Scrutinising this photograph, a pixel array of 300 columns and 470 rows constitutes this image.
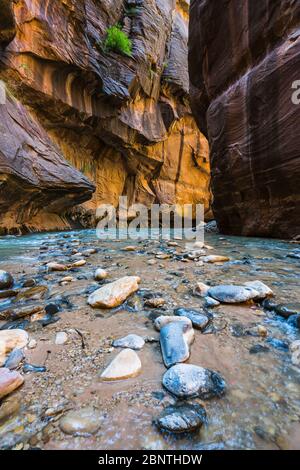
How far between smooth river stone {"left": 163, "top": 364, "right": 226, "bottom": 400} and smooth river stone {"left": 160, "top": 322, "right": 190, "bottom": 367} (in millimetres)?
62

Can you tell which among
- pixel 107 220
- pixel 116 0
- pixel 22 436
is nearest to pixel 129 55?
pixel 116 0

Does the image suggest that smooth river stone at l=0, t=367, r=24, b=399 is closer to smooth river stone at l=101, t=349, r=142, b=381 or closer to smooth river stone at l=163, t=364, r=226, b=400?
smooth river stone at l=101, t=349, r=142, b=381

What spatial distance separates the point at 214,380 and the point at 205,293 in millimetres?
753

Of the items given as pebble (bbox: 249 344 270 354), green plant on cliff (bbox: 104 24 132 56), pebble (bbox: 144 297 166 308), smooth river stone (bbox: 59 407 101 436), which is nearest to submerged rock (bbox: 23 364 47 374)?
smooth river stone (bbox: 59 407 101 436)

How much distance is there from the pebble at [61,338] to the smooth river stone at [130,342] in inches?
8.9

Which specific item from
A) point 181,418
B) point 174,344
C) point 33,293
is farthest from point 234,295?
point 33,293

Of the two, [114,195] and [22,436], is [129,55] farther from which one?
[22,436]

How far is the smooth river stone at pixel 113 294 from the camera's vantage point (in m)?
1.27

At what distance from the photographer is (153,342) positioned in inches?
35.8

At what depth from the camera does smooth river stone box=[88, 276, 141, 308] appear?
1.27 meters

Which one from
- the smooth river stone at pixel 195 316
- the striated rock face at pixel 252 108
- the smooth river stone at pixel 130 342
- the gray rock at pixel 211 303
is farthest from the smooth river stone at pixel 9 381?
the striated rock face at pixel 252 108

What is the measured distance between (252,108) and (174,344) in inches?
206

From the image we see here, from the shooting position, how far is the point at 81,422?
546mm

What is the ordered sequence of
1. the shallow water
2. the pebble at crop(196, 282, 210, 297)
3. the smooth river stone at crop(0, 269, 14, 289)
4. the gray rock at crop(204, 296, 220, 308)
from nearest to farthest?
1. the shallow water
2. the gray rock at crop(204, 296, 220, 308)
3. the pebble at crop(196, 282, 210, 297)
4. the smooth river stone at crop(0, 269, 14, 289)
